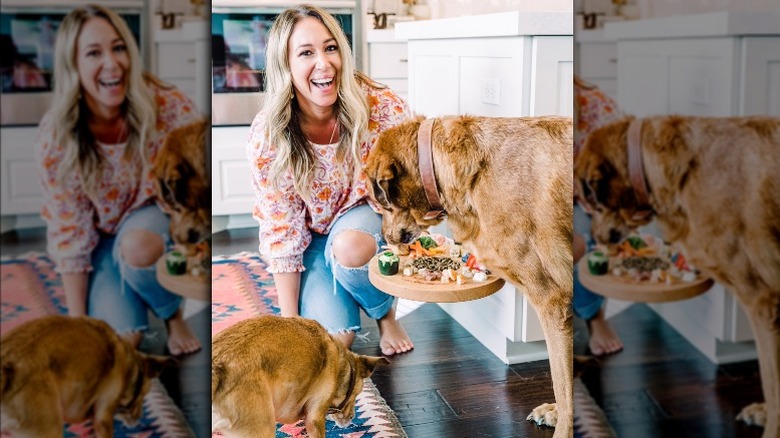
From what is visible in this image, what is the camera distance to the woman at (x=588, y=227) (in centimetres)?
128

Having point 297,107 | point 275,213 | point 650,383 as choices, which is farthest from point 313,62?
point 650,383

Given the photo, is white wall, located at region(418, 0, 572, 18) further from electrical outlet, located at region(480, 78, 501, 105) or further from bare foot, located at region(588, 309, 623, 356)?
A: bare foot, located at region(588, 309, 623, 356)

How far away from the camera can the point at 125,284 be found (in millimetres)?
1262

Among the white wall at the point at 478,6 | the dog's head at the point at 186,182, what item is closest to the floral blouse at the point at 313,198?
→ the white wall at the point at 478,6

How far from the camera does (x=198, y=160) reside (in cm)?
127

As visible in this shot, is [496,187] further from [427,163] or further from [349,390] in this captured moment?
[349,390]

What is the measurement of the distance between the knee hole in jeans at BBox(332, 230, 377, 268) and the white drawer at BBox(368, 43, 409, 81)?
0.33 metres

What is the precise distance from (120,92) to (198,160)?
157 millimetres

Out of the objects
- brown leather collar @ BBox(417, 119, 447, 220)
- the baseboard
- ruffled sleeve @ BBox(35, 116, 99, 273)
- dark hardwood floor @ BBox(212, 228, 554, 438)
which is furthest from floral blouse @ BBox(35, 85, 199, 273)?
the baseboard

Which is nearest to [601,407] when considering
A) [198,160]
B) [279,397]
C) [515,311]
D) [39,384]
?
[515,311]

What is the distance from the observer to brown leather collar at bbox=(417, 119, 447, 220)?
166 cm

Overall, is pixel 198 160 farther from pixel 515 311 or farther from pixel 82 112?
pixel 515 311

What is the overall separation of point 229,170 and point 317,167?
18 centimetres

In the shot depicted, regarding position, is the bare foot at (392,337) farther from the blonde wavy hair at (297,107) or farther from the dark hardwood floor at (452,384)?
the blonde wavy hair at (297,107)
